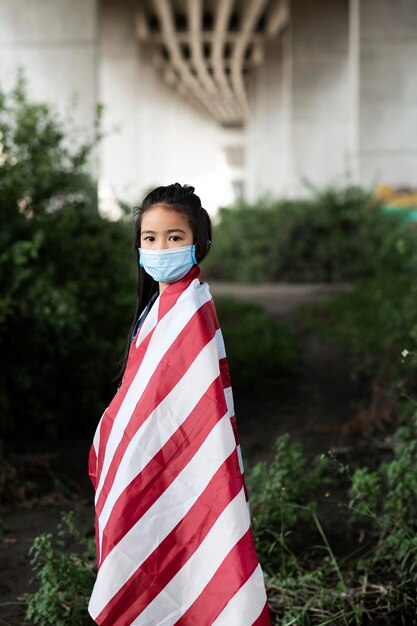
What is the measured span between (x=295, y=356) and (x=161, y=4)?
19163 millimetres

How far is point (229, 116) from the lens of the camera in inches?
2378

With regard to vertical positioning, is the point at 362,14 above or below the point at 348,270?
above

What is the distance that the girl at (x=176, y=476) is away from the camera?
223cm

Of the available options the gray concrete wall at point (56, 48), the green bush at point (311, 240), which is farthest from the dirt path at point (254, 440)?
the gray concrete wall at point (56, 48)

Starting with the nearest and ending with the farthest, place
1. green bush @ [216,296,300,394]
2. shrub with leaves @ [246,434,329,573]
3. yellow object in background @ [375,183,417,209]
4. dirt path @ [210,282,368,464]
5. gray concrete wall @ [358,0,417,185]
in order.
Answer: shrub with leaves @ [246,434,329,573] < dirt path @ [210,282,368,464] < green bush @ [216,296,300,394] < yellow object in background @ [375,183,417,209] < gray concrete wall @ [358,0,417,185]

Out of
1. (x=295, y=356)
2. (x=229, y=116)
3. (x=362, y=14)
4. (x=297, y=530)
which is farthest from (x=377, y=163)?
(x=229, y=116)

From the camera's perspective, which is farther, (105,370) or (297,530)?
(105,370)

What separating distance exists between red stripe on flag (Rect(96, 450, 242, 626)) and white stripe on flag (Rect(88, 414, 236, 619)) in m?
0.01

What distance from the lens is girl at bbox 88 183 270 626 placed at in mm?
2229

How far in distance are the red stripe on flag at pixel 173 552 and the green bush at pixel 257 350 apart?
481 cm

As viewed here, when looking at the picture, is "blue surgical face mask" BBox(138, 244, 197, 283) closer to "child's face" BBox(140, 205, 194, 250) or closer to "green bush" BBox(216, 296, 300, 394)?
"child's face" BBox(140, 205, 194, 250)

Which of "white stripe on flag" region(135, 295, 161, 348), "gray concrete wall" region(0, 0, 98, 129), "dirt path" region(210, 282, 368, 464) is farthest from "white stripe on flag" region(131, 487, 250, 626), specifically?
"gray concrete wall" region(0, 0, 98, 129)

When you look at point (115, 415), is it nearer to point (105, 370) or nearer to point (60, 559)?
point (60, 559)

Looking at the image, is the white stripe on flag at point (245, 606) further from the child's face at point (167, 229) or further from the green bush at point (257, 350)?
the green bush at point (257, 350)
